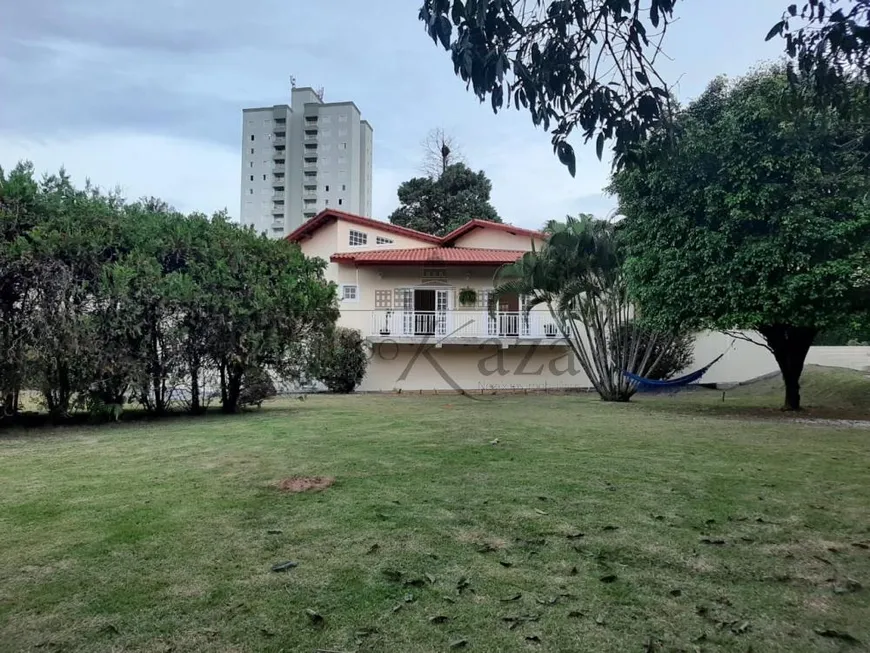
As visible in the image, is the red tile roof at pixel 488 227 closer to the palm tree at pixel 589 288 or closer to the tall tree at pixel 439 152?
the palm tree at pixel 589 288

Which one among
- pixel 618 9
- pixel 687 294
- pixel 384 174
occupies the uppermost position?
pixel 384 174

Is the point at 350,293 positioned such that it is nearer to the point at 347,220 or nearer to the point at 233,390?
the point at 347,220

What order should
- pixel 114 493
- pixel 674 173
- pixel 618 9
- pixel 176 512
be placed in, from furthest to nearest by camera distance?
pixel 674 173
pixel 114 493
pixel 176 512
pixel 618 9

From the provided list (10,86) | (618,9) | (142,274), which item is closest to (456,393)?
(142,274)

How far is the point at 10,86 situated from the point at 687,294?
13563 mm

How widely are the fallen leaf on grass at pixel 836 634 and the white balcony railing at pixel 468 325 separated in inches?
658

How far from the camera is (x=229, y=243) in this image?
10805 mm

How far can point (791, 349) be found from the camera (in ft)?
39.2

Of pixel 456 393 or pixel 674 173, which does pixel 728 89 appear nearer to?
pixel 674 173

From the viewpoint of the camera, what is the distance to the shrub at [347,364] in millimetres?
18781

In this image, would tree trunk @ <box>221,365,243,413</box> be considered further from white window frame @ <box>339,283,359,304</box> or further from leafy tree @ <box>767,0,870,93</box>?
leafy tree @ <box>767,0,870,93</box>

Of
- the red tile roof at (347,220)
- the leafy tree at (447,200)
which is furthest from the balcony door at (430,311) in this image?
the leafy tree at (447,200)

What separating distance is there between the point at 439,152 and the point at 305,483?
1350 inches

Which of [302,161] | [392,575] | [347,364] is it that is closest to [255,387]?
[347,364]
